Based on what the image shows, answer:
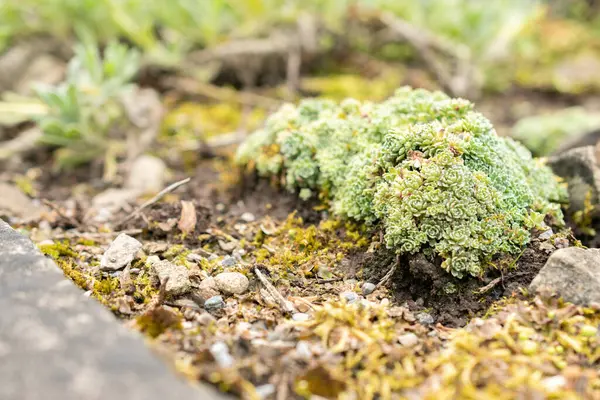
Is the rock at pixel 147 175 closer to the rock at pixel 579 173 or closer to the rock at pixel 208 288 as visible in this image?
the rock at pixel 208 288

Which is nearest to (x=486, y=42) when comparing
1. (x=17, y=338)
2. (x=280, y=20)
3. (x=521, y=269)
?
(x=280, y=20)

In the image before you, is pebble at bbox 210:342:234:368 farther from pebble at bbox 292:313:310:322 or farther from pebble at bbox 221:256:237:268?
pebble at bbox 221:256:237:268

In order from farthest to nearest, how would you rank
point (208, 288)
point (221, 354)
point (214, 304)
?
point (208, 288) < point (214, 304) < point (221, 354)

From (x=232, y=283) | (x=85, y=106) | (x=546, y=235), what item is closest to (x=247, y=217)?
(x=232, y=283)

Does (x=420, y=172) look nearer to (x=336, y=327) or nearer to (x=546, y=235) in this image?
(x=546, y=235)

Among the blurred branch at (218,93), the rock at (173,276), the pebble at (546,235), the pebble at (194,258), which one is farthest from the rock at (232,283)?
the blurred branch at (218,93)

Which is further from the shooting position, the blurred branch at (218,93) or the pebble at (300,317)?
the blurred branch at (218,93)
